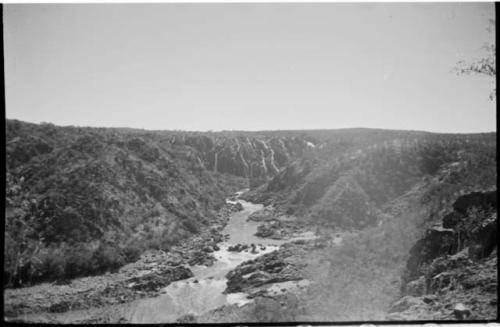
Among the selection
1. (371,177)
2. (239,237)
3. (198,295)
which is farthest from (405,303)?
(371,177)

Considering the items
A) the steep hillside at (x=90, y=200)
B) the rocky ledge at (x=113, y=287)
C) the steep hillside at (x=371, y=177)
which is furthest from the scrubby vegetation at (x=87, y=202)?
the steep hillside at (x=371, y=177)

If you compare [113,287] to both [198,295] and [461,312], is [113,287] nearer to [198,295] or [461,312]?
[198,295]

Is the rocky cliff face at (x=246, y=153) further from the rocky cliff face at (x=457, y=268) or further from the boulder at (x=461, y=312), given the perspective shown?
the boulder at (x=461, y=312)

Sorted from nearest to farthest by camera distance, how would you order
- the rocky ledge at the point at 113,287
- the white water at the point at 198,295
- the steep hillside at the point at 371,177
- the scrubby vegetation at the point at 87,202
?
the white water at the point at 198,295 → the rocky ledge at the point at 113,287 → the scrubby vegetation at the point at 87,202 → the steep hillside at the point at 371,177

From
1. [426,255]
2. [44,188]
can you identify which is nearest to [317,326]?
[426,255]

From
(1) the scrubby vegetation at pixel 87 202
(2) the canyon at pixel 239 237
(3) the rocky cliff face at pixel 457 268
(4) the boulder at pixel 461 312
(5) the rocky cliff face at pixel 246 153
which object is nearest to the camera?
(4) the boulder at pixel 461 312

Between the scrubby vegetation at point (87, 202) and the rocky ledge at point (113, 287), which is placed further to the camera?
the scrubby vegetation at point (87, 202)

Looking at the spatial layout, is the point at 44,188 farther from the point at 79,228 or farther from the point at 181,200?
the point at 181,200

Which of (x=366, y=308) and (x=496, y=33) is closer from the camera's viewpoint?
(x=496, y=33)
